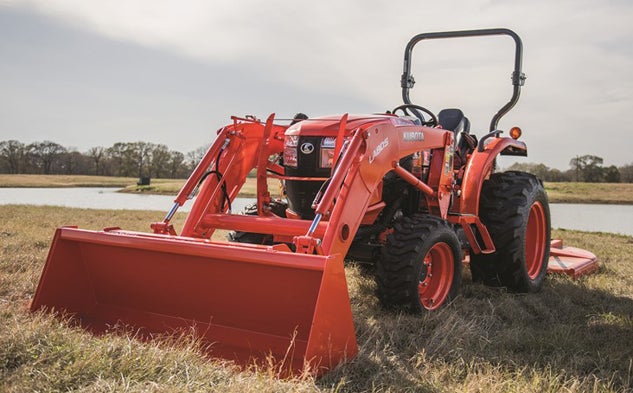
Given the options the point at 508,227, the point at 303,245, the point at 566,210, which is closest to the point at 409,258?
the point at 303,245

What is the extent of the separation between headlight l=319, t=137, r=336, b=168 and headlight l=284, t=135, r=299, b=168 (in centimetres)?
23

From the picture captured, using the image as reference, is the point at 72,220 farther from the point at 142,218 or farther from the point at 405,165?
the point at 405,165

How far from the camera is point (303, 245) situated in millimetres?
3266

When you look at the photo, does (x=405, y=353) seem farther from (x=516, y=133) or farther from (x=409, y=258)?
(x=516, y=133)

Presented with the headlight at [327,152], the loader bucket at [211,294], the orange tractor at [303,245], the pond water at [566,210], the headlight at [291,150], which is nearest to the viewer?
the loader bucket at [211,294]

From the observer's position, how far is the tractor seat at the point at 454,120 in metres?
5.78

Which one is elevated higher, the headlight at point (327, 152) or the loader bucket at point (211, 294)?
the headlight at point (327, 152)

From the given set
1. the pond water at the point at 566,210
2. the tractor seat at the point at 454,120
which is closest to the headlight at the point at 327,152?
the tractor seat at the point at 454,120

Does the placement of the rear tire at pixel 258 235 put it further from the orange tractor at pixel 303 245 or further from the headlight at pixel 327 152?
the headlight at pixel 327 152

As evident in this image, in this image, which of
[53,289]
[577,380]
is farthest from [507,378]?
[53,289]

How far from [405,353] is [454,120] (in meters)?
3.15

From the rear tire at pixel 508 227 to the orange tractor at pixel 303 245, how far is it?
0.01 m

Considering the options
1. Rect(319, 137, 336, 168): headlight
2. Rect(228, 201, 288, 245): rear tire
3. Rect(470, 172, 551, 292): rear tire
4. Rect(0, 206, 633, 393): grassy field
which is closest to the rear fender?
Rect(470, 172, 551, 292): rear tire

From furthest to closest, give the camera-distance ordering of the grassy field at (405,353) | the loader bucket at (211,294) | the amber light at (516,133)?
the amber light at (516,133)
the loader bucket at (211,294)
the grassy field at (405,353)
